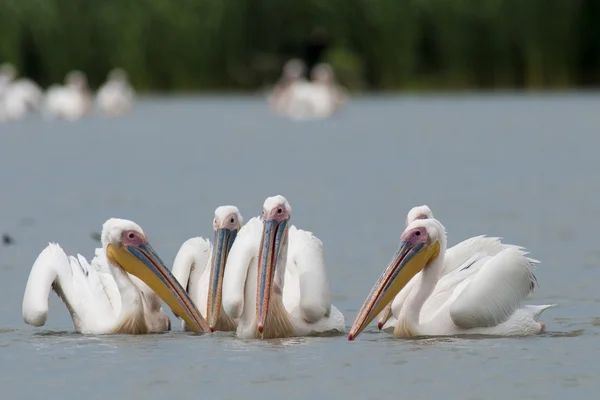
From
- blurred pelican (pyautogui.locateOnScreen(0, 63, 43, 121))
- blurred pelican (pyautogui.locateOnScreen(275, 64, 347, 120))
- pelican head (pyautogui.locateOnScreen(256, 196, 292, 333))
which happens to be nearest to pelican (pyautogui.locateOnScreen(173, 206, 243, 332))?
pelican head (pyautogui.locateOnScreen(256, 196, 292, 333))

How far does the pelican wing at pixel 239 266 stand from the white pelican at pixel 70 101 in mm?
22846

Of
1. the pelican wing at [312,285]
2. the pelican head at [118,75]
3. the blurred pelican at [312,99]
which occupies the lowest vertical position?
the pelican wing at [312,285]

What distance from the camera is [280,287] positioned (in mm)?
8023

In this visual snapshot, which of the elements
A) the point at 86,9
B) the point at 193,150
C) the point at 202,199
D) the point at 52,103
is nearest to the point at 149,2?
the point at 86,9

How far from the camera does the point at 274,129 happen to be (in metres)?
28.4

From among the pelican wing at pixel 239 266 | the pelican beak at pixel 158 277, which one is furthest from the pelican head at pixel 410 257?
the pelican beak at pixel 158 277

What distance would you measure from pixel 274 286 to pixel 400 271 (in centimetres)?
63

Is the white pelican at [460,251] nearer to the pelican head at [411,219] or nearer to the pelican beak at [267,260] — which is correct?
the pelican head at [411,219]

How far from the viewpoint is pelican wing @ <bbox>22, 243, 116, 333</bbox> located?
26.7ft

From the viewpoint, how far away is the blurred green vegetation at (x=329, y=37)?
3278cm

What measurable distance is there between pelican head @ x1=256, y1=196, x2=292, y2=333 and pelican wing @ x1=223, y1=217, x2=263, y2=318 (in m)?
0.13

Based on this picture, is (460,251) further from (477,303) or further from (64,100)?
Result: (64,100)

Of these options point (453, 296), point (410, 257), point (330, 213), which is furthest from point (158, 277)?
Answer: point (330, 213)

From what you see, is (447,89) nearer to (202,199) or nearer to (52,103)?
(52,103)
